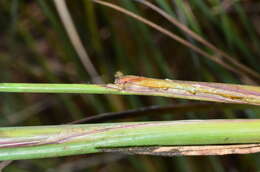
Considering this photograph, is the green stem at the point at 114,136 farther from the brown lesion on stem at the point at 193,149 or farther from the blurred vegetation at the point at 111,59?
the blurred vegetation at the point at 111,59

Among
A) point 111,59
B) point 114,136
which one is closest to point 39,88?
point 114,136

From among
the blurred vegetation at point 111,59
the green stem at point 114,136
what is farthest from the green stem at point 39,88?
the blurred vegetation at point 111,59

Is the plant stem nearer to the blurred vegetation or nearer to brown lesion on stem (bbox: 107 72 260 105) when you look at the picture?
brown lesion on stem (bbox: 107 72 260 105)

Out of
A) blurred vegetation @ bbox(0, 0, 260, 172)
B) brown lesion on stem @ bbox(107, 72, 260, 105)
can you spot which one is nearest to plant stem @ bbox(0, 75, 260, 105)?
brown lesion on stem @ bbox(107, 72, 260, 105)

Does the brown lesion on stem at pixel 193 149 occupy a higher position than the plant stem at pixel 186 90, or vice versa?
the plant stem at pixel 186 90

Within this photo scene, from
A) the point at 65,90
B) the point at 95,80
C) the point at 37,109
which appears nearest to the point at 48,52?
the point at 37,109

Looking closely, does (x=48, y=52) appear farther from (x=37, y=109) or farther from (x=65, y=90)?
(x=65, y=90)
